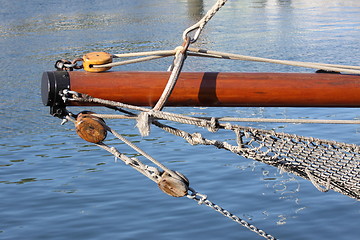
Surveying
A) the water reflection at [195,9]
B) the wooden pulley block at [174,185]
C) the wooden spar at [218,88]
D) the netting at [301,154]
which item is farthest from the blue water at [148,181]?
the water reflection at [195,9]

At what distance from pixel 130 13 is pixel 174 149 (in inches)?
855

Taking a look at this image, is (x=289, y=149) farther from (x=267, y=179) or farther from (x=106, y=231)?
(x=267, y=179)

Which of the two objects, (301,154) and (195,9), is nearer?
(301,154)

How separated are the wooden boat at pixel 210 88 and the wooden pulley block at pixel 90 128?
14cm

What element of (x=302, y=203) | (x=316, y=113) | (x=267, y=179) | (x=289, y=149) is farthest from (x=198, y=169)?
(x=289, y=149)

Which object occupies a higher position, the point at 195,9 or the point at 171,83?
the point at 171,83

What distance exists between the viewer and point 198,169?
970 cm

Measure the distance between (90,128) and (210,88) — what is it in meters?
0.73

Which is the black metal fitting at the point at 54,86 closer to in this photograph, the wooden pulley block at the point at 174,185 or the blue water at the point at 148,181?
the wooden pulley block at the point at 174,185

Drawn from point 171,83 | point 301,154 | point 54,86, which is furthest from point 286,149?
point 54,86

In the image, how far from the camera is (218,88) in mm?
4211

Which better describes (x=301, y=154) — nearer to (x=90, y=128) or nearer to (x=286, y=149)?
(x=286, y=149)

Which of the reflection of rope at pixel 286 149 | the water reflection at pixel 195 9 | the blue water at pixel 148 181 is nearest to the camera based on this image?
the reflection of rope at pixel 286 149

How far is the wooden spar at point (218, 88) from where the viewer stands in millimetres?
4188
